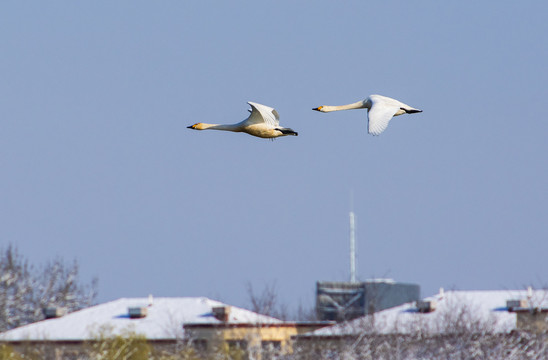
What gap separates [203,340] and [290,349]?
481 cm

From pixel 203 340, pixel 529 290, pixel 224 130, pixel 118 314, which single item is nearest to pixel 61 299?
pixel 118 314

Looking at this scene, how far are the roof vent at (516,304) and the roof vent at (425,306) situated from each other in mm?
3485

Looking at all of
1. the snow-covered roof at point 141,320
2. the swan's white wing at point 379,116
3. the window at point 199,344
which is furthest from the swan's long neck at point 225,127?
the window at point 199,344

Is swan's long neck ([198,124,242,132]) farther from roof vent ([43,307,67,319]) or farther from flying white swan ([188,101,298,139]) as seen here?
roof vent ([43,307,67,319])

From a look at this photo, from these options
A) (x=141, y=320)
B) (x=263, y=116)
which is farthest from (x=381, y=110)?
(x=141, y=320)

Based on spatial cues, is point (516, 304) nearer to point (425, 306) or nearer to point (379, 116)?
point (425, 306)

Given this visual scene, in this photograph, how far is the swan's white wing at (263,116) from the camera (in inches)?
1082

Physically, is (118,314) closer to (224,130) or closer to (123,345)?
(123,345)

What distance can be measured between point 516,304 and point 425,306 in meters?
4.21

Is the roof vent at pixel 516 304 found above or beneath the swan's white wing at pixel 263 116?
beneath

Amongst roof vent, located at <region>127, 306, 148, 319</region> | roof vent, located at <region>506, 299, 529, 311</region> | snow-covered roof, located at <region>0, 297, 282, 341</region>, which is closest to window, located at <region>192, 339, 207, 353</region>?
snow-covered roof, located at <region>0, 297, 282, 341</region>

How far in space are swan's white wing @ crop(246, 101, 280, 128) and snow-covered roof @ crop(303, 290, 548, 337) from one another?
2917cm

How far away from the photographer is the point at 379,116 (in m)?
25.1

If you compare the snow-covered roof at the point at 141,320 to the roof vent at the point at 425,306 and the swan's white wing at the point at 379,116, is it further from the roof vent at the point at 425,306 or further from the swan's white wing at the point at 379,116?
→ the swan's white wing at the point at 379,116
